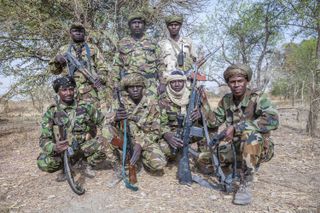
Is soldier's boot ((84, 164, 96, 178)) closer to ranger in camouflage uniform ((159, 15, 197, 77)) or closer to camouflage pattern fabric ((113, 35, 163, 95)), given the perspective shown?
camouflage pattern fabric ((113, 35, 163, 95))

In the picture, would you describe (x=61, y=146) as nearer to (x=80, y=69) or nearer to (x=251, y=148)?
(x=80, y=69)

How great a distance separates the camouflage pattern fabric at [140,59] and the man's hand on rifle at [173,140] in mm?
1037

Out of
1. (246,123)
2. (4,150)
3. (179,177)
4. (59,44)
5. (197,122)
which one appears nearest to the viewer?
(246,123)

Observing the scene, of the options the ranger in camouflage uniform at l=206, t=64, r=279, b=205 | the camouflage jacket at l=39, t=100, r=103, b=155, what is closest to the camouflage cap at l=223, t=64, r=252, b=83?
the ranger in camouflage uniform at l=206, t=64, r=279, b=205

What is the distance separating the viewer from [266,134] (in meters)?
3.99

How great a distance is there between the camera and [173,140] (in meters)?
4.29

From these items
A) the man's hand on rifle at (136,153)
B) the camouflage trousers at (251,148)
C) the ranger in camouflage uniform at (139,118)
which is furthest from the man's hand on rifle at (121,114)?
the camouflage trousers at (251,148)

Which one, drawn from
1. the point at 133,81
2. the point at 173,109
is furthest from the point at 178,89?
the point at 133,81

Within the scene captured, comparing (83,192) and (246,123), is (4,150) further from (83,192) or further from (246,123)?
(246,123)

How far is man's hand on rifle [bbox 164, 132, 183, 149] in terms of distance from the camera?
4250 mm

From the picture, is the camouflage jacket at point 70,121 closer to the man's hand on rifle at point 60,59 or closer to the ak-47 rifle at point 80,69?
the ak-47 rifle at point 80,69

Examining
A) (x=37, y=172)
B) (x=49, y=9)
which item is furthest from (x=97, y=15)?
(x=37, y=172)

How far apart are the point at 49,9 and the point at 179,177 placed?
5637mm

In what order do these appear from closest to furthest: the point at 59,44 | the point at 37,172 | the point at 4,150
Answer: the point at 37,172, the point at 4,150, the point at 59,44
